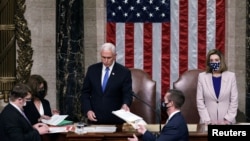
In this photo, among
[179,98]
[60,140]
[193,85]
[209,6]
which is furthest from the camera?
[209,6]

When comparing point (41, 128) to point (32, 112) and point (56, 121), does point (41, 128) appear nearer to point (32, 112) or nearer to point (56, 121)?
point (56, 121)

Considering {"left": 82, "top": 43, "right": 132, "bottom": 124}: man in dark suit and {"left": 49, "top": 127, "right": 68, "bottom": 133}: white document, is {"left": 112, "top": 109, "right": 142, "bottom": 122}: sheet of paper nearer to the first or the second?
{"left": 49, "top": 127, "right": 68, "bottom": 133}: white document

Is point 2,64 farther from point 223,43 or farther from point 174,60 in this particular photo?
point 223,43

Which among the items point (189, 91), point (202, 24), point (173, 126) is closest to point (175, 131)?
point (173, 126)

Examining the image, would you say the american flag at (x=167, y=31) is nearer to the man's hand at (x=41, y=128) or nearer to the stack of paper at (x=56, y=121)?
the stack of paper at (x=56, y=121)

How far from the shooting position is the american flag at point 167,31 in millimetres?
12320

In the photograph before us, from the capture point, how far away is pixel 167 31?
40.5 feet

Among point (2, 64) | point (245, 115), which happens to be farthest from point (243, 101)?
point (2, 64)

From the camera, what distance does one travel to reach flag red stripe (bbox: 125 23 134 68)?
12336mm

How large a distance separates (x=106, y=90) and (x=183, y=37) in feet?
8.94

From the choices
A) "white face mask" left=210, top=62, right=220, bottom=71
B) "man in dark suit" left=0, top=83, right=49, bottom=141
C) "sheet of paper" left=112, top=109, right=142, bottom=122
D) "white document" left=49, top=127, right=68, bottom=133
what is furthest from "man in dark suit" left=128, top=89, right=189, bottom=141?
"white face mask" left=210, top=62, right=220, bottom=71

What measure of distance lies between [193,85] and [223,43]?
1.23 meters

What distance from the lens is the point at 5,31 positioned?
476 inches

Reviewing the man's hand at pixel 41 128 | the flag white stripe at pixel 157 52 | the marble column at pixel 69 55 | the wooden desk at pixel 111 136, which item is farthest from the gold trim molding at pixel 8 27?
the wooden desk at pixel 111 136
